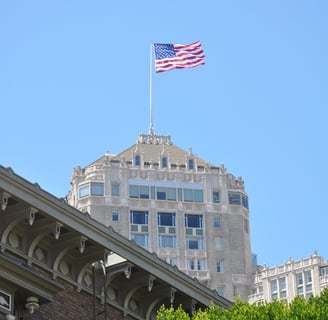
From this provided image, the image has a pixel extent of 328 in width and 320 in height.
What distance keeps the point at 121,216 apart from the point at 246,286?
16.8 metres

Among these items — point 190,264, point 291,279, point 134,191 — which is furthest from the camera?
point 134,191

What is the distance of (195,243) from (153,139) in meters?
19.3

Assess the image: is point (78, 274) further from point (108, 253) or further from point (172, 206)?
point (172, 206)

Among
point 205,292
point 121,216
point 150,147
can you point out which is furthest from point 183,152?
point 205,292

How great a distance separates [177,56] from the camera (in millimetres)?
120688

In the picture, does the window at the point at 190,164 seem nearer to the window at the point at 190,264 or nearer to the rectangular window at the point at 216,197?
the rectangular window at the point at 216,197

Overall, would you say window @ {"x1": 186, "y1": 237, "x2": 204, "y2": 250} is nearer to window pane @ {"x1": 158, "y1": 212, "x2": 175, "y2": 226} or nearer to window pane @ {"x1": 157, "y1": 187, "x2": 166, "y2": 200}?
window pane @ {"x1": 158, "y1": 212, "x2": 175, "y2": 226}

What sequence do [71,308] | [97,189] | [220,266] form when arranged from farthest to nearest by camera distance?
[97,189]
[220,266]
[71,308]

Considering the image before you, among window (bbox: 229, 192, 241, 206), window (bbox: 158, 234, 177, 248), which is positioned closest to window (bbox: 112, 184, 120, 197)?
window (bbox: 158, 234, 177, 248)

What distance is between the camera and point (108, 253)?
114 ft

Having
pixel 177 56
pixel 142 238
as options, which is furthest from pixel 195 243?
pixel 177 56

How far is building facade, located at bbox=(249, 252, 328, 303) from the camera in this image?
479ft

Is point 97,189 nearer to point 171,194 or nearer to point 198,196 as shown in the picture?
point 171,194

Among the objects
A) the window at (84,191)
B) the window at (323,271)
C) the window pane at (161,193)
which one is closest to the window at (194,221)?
the window pane at (161,193)
